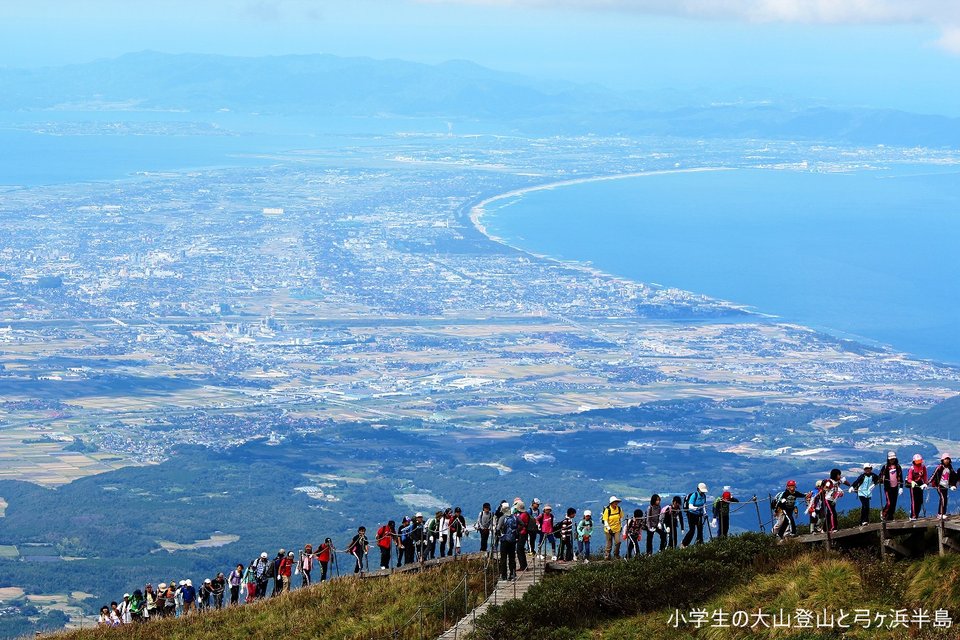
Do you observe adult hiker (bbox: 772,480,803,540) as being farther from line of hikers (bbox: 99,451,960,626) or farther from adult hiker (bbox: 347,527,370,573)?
adult hiker (bbox: 347,527,370,573)

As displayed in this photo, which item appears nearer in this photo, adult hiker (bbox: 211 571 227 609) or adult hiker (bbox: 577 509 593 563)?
adult hiker (bbox: 577 509 593 563)

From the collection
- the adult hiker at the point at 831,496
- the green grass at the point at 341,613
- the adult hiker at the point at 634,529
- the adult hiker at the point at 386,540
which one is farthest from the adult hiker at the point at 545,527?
the adult hiker at the point at 831,496

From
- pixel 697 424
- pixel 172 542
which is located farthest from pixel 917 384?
pixel 172 542

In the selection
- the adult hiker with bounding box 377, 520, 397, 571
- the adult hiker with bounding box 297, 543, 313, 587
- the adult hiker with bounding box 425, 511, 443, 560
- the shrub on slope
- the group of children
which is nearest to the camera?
the group of children

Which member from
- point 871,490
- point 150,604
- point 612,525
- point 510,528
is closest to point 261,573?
point 150,604

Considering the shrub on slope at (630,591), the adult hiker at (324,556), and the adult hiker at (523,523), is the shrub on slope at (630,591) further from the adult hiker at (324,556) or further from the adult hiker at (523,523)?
the adult hiker at (324,556)

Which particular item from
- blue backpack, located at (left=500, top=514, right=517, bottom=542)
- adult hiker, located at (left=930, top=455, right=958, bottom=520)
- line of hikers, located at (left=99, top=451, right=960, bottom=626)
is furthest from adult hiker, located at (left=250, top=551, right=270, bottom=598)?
adult hiker, located at (left=930, top=455, right=958, bottom=520)

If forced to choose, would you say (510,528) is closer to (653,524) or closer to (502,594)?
(502,594)

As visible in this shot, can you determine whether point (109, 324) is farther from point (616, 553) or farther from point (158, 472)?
point (616, 553)
